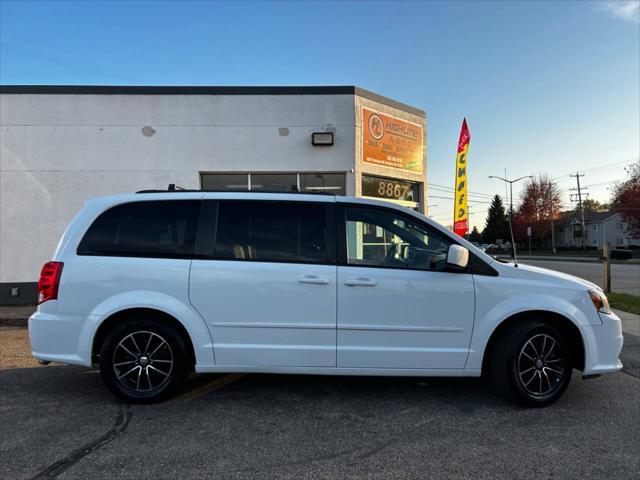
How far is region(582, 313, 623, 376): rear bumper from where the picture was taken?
3.65m

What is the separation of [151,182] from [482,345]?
26.0ft

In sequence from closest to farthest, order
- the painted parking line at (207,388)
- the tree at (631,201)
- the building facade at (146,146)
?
the painted parking line at (207,388) < the building facade at (146,146) < the tree at (631,201)

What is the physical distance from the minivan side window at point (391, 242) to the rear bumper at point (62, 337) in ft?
8.42

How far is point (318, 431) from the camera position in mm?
3217

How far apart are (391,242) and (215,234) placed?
168 cm

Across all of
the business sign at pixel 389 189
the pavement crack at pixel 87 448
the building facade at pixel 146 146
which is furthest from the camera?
the business sign at pixel 389 189

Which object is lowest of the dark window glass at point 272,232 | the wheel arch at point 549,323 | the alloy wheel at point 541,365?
the alloy wheel at point 541,365

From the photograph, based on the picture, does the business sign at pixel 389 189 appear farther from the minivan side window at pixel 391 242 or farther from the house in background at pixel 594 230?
the house in background at pixel 594 230

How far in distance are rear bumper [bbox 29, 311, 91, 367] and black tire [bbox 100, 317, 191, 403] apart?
0.70ft

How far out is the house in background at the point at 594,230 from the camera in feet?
221

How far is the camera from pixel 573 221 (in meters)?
75.4

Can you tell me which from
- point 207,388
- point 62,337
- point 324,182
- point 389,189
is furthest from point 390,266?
point 389,189

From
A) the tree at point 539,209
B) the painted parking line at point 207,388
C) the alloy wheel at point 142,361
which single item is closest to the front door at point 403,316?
the painted parking line at point 207,388

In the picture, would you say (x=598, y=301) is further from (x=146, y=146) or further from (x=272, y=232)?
(x=146, y=146)
